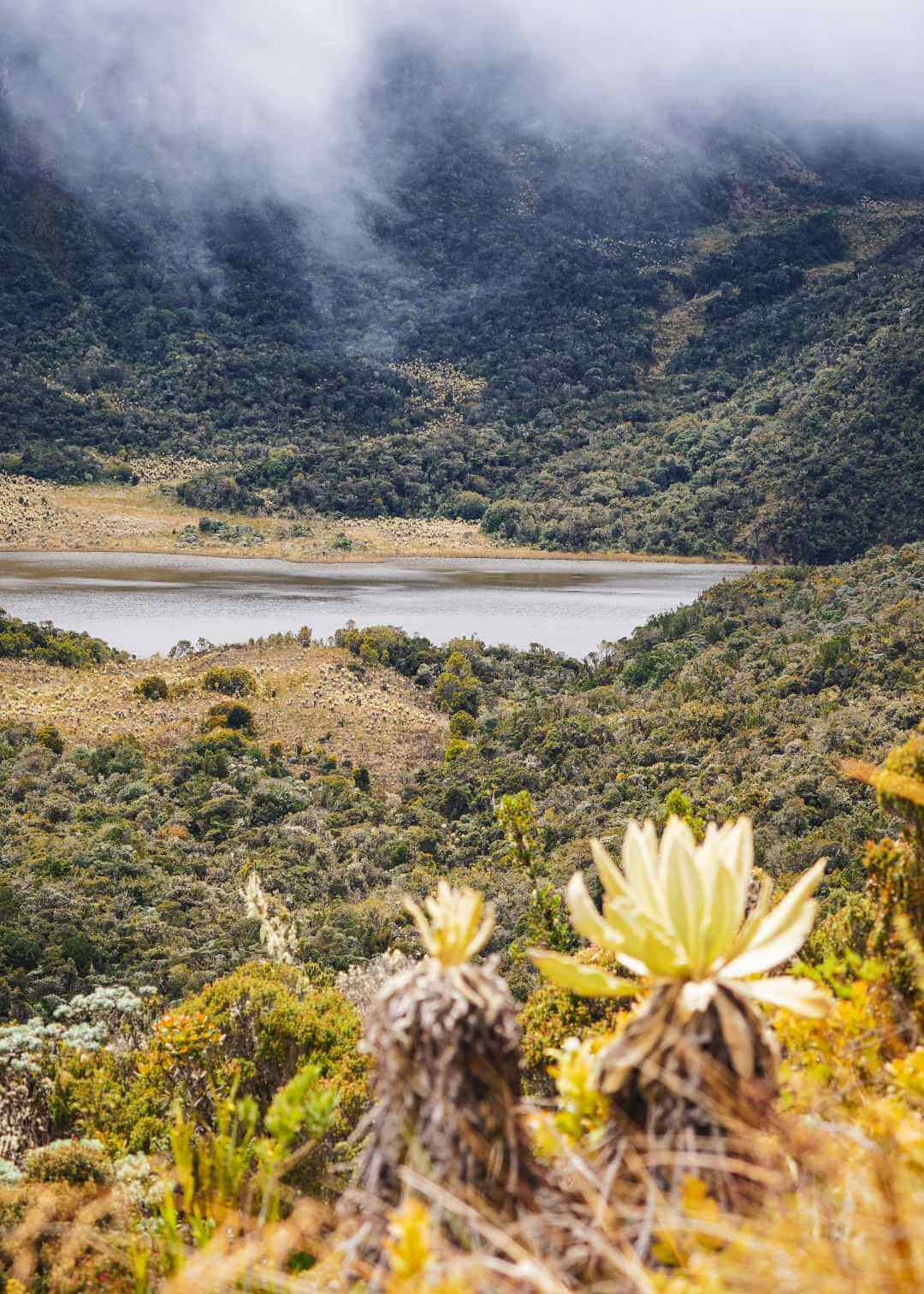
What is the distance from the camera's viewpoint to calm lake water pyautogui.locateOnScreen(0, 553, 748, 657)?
123 feet

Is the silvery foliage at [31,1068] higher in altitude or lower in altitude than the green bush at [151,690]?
higher

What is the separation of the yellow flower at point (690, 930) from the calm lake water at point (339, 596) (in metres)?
31.9

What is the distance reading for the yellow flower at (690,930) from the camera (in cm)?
245

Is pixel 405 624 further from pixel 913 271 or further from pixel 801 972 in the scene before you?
pixel 913 271

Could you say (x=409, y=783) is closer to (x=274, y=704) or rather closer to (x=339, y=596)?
(x=274, y=704)

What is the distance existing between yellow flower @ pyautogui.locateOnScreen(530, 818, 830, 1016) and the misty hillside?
150ft

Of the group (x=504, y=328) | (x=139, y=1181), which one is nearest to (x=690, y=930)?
(x=139, y=1181)

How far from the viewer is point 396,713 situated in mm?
28094

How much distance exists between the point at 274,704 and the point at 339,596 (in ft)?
57.9

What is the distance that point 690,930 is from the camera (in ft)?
8.20

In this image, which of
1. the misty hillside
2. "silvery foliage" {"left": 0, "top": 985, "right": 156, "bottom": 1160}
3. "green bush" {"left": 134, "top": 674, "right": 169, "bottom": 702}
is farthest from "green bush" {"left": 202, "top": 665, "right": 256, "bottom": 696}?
the misty hillside

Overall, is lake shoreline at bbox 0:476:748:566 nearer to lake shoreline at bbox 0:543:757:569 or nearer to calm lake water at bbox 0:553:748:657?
lake shoreline at bbox 0:543:757:569

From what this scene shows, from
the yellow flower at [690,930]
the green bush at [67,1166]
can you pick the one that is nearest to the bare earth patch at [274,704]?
the green bush at [67,1166]

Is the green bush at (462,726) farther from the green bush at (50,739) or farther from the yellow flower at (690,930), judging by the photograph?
the yellow flower at (690,930)
